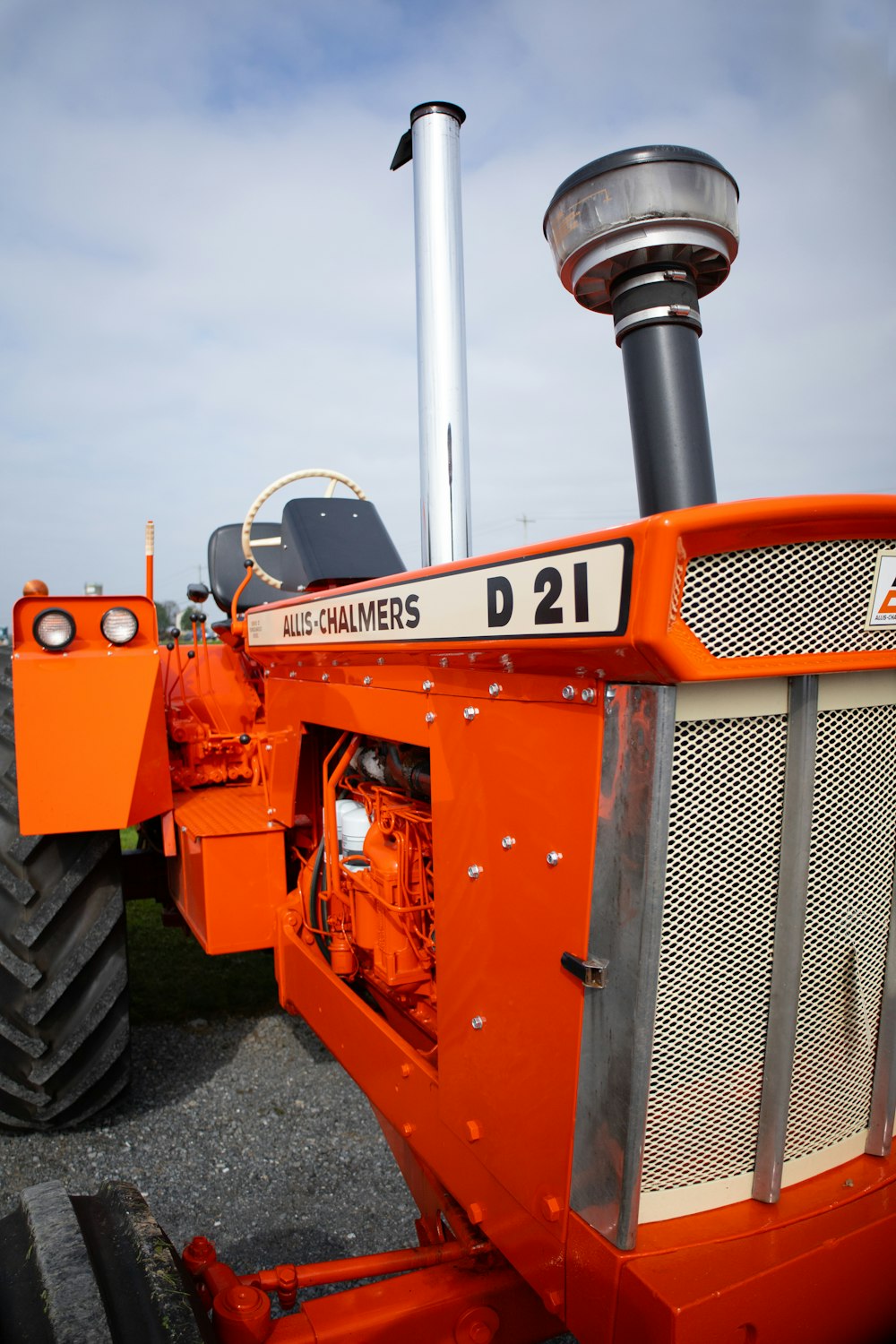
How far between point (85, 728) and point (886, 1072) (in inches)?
87.2

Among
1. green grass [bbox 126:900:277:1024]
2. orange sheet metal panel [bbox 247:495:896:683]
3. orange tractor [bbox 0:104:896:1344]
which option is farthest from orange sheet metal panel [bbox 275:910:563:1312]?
green grass [bbox 126:900:277:1024]

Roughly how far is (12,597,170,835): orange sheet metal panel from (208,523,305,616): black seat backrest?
1.06 metres

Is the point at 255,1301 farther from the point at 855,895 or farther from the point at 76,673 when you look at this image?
the point at 76,673

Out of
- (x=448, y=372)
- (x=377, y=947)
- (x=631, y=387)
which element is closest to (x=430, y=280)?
(x=448, y=372)

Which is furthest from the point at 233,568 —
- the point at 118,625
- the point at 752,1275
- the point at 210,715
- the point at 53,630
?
the point at 752,1275

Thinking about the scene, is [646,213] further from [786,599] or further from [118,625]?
[118,625]

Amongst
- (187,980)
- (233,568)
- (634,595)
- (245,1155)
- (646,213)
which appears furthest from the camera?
(187,980)

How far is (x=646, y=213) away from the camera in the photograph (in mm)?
1820

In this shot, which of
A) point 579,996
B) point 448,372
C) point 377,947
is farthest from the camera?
point 448,372

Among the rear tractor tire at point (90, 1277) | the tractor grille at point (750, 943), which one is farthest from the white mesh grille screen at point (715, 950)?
the rear tractor tire at point (90, 1277)

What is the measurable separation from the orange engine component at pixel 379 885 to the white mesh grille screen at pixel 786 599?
3.21 feet

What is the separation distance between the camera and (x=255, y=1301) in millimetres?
1423

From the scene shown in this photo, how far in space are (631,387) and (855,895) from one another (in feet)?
3.49

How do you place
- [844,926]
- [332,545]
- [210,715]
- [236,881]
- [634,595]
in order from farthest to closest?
[210,715] < [332,545] < [236,881] < [844,926] < [634,595]
